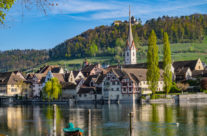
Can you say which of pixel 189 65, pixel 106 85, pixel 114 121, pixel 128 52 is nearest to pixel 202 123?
pixel 114 121

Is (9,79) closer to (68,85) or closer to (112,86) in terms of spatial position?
(68,85)

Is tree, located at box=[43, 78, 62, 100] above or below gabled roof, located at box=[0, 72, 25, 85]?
below

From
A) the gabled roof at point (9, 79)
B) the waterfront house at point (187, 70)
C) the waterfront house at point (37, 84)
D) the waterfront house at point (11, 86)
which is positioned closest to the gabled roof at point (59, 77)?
the waterfront house at point (37, 84)

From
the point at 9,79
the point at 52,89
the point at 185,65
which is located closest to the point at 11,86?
the point at 9,79

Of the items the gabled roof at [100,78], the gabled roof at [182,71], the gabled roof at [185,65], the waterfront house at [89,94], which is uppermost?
the gabled roof at [185,65]

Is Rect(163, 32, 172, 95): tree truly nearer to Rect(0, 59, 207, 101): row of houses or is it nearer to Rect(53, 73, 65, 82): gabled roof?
Rect(0, 59, 207, 101): row of houses

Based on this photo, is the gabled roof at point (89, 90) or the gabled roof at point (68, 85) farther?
the gabled roof at point (68, 85)

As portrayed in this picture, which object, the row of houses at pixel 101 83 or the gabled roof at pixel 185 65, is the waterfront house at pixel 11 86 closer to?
the row of houses at pixel 101 83

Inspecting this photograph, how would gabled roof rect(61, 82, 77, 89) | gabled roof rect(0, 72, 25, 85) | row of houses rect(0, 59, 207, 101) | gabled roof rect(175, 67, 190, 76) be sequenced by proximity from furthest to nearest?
gabled roof rect(0, 72, 25, 85) < gabled roof rect(175, 67, 190, 76) < gabled roof rect(61, 82, 77, 89) < row of houses rect(0, 59, 207, 101)

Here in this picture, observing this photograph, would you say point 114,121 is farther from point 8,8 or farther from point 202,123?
point 8,8

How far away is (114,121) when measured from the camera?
57938 mm

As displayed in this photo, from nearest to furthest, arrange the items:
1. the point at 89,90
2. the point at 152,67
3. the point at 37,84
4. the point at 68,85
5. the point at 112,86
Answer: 1. the point at 152,67
2. the point at 112,86
3. the point at 89,90
4. the point at 68,85
5. the point at 37,84

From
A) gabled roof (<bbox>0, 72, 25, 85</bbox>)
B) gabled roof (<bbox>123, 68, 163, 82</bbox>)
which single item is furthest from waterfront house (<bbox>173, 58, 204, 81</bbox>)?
gabled roof (<bbox>0, 72, 25, 85</bbox>)

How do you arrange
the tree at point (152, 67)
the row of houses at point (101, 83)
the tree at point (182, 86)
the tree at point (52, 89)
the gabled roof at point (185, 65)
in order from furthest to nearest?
the gabled roof at point (185, 65), the tree at point (52, 89), the tree at point (182, 86), the row of houses at point (101, 83), the tree at point (152, 67)
